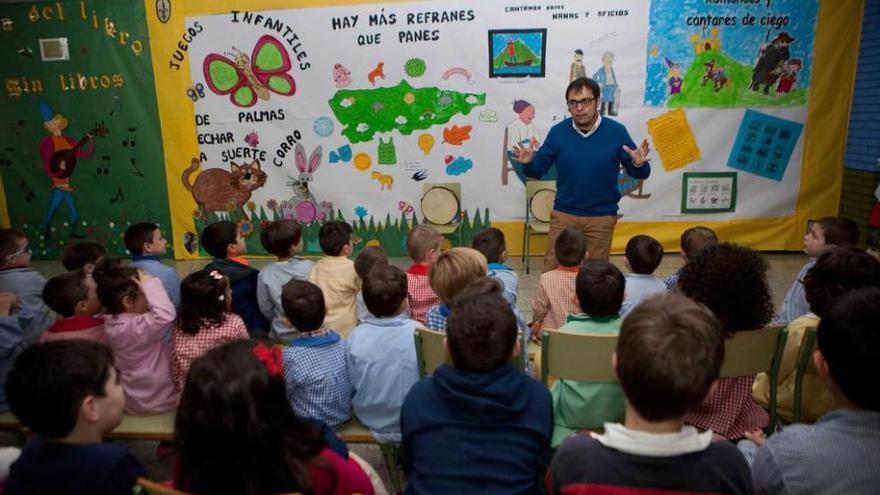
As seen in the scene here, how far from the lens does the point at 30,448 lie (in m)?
1.29

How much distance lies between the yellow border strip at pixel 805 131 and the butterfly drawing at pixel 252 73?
0.26m

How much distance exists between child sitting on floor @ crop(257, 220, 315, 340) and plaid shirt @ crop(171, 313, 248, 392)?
526 mm

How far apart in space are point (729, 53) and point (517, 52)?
176 cm

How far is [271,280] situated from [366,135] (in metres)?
2.73

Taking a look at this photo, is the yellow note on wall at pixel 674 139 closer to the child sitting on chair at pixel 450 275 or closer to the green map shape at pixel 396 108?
the green map shape at pixel 396 108

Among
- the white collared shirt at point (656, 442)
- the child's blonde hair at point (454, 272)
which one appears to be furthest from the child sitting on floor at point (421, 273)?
the white collared shirt at point (656, 442)

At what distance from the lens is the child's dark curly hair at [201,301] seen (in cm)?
213

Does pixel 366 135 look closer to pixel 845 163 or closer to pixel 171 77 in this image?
pixel 171 77

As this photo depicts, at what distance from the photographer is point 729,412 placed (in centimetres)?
175

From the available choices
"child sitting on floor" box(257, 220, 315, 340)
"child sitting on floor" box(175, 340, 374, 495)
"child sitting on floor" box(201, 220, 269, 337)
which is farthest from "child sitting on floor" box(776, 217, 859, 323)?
"child sitting on floor" box(201, 220, 269, 337)

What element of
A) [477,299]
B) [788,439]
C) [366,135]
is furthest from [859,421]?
[366,135]

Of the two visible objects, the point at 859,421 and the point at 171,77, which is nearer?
the point at 859,421

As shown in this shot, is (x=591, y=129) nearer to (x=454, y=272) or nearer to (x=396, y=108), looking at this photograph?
(x=454, y=272)

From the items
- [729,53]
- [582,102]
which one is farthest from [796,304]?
[729,53]
